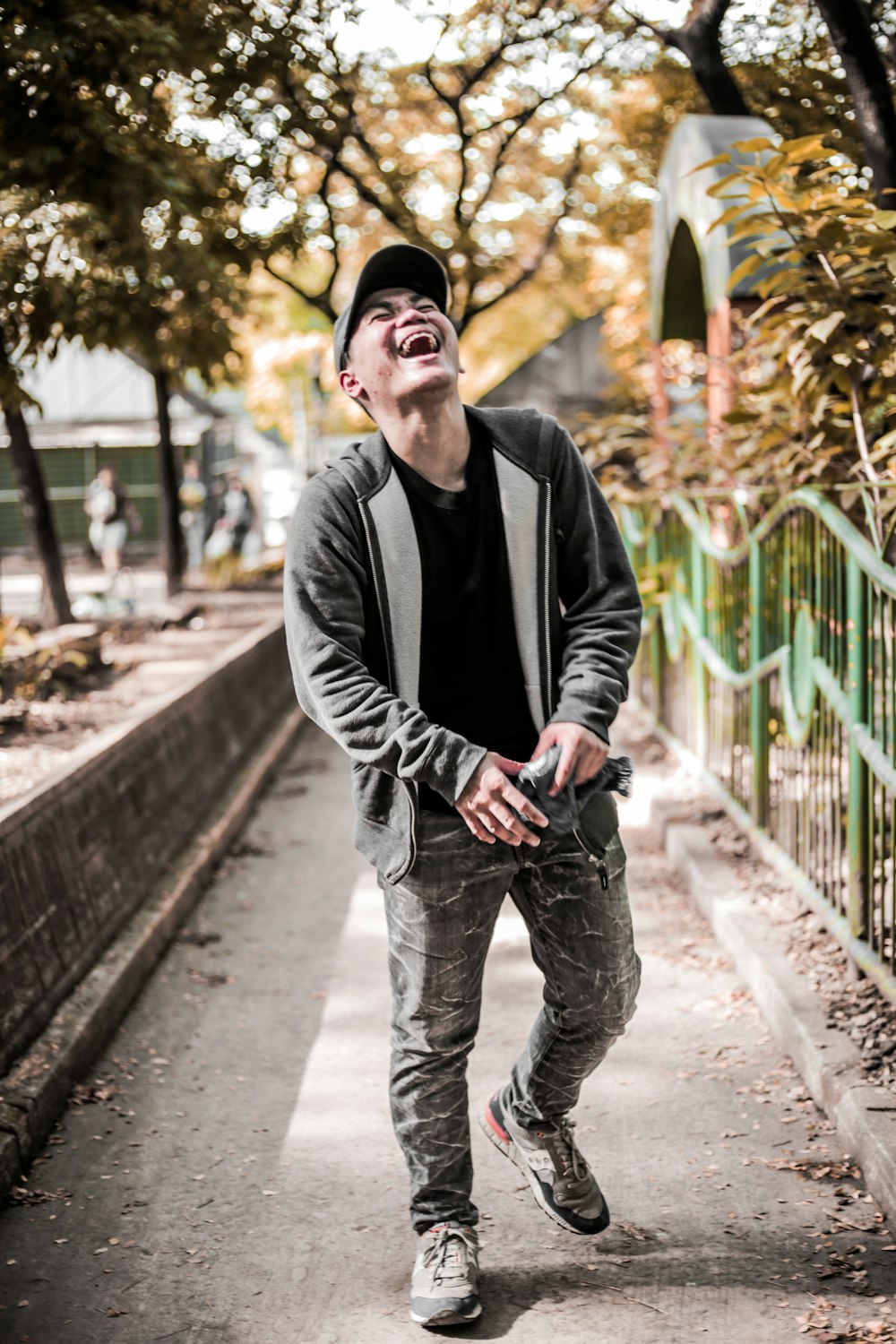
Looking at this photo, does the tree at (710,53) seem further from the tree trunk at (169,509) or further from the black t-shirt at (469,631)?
the tree trunk at (169,509)

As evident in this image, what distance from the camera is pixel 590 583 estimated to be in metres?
3.23

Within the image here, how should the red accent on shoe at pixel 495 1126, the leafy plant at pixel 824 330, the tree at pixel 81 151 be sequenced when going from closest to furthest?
the red accent on shoe at pixel 495 1126 → the leafy plant at pixel 824 330 → the tree at pixel 81 151

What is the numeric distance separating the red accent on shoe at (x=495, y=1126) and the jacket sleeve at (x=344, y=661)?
108 cm

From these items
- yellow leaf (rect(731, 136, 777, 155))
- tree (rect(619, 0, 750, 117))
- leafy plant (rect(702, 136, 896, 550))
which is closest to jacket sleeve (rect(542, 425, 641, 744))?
leafy plant (rect(702, 136, 896, 550))

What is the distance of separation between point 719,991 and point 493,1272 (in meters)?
2.15

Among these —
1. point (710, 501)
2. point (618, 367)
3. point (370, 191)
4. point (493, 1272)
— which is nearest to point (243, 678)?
point (710, 501)

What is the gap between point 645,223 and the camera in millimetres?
19328

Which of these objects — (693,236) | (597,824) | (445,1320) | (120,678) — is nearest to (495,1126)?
(445,1320)

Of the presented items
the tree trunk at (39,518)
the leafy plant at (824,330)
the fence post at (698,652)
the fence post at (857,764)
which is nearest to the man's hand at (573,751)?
the fence post at (857,764)

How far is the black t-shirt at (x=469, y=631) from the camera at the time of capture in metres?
3.13

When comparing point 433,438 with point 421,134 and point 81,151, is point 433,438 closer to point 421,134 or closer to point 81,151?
point 81,151

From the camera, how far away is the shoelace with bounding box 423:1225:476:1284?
3.14m

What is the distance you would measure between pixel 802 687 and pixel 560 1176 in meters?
2.54

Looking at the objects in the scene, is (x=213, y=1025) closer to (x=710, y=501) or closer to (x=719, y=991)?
(x=719, y=991)
